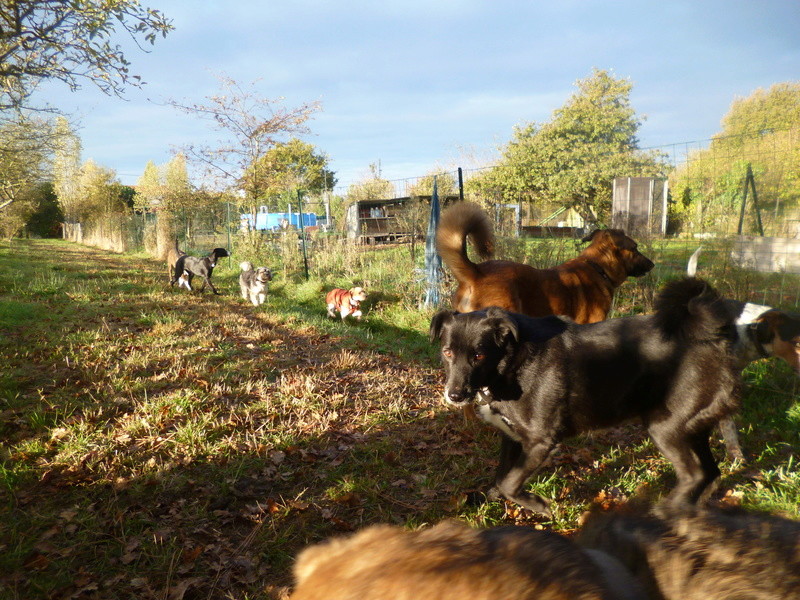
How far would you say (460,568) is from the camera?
0.80 metres

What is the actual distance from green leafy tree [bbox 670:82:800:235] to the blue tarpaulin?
4.10 metres

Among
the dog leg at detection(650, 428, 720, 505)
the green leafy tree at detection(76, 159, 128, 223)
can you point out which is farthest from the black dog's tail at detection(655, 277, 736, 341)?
the green leafy tree at detection(76, 159, 128, 223)

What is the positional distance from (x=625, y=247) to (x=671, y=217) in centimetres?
247

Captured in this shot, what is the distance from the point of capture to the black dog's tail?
9.93ft

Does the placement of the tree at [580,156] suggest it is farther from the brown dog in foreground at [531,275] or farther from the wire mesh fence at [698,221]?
the brown dog in foreground at [531,275]

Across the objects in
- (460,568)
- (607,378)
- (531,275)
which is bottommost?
(607,378)

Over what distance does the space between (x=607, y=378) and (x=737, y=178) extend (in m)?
4.85

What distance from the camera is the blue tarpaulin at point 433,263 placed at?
9.58 m

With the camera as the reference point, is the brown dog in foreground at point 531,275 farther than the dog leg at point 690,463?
Yes

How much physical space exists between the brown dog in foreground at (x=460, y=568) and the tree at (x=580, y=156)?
7.75m

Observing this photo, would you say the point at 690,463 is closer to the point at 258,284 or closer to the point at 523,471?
the point at 523,471

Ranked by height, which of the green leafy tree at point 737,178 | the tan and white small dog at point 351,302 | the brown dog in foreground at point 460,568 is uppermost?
the green leafy tree at point 737,178

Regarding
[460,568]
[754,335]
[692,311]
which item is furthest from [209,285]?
[460,568]

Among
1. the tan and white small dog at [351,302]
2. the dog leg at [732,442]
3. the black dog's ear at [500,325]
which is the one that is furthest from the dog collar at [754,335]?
the tan and white small dog at [351,302]
